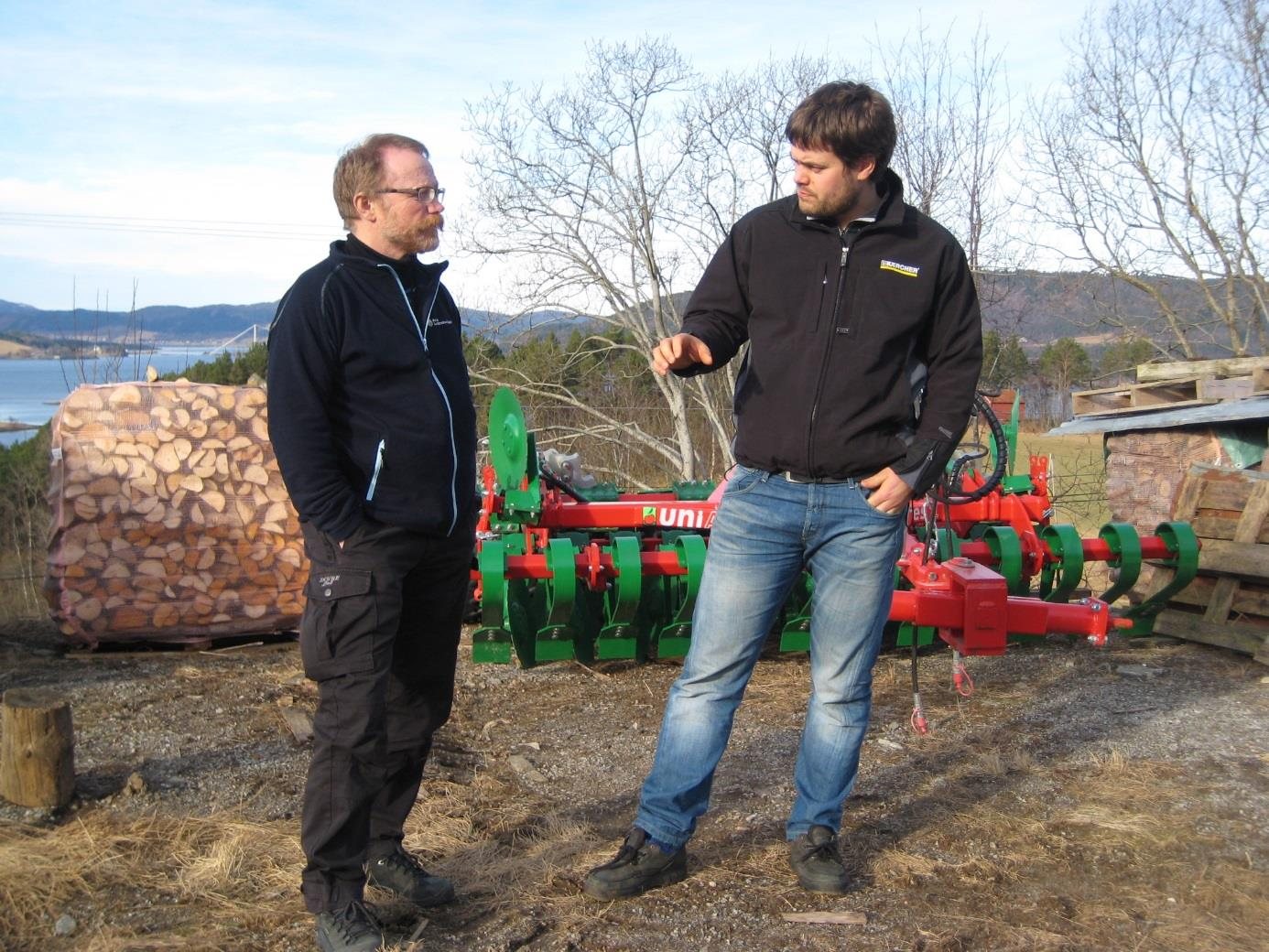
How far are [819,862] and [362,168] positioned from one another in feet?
7.00

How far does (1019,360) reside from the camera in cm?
2166

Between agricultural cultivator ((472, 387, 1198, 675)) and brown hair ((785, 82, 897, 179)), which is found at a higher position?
brown hair ((785, 82, 897, 179))

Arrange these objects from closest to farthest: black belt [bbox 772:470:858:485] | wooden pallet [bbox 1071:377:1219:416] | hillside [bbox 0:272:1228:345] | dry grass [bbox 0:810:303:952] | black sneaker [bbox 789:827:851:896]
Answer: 1. dry grass [bbox 0:810:303:952]
2. black belt [bbox 772:470:858:485]
3. black sneaker [bbox 789:827:851:896]
4. wooden pallet [bbox 1071:377:1219:416]
5. hillside [bbox 0:272:1228:345]

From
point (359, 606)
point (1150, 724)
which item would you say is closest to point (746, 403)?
point (359, 606)

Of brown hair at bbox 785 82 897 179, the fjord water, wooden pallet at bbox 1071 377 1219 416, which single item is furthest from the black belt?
wooden pallet at bbox 1071 377 1219 416

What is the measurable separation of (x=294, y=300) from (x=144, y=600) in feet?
13.9

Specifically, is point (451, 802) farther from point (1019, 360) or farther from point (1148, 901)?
point (1019, 360)

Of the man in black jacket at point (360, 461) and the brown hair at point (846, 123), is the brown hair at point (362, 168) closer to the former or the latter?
the man in black jacket at point (360, 461)

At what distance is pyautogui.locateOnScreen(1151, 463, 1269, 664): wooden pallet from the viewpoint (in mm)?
5590

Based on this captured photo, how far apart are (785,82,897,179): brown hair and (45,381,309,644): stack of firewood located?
4.16m

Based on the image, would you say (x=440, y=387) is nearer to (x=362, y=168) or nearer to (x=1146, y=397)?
(x=362, y=168)

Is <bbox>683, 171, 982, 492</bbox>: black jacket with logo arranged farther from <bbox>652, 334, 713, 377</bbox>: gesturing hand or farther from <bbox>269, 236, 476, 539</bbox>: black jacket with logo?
<bbox>269, 236, 476, 539</bbox>: black jacket with logo

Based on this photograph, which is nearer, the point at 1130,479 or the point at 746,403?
the point at 746,403

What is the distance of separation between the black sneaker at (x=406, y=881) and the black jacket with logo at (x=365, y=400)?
2.93 feet
